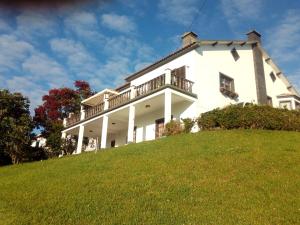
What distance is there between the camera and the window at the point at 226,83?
27672 mm

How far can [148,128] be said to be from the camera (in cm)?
2919

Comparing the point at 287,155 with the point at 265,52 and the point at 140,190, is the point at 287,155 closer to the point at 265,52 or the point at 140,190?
the point at 140,190

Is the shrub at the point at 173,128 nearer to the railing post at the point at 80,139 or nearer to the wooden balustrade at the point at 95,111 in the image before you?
the wooden balustrade at the point at 95,111

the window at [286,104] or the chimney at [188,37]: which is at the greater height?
the chimney at [188,37]

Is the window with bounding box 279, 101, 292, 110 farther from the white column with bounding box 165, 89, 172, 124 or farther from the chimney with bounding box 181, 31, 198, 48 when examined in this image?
the white column with bounding box 165, 89, 172, 124

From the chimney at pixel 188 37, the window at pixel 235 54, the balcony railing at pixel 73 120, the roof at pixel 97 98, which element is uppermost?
the chimney at pixel 188 37

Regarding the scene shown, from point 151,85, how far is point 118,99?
4.06 m

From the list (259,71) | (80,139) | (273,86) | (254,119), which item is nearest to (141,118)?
(80,139)

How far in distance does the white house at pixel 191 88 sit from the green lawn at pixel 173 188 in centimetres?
809

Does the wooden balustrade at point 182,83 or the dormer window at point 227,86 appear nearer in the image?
the wooden balustrade at point 182,83

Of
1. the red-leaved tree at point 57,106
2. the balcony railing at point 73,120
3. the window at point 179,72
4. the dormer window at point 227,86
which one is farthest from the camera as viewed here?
the red-leaved tree at point 57,106

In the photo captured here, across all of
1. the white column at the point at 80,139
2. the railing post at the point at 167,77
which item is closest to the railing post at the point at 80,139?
the white column at the point at 80,139

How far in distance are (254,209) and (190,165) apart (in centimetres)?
500

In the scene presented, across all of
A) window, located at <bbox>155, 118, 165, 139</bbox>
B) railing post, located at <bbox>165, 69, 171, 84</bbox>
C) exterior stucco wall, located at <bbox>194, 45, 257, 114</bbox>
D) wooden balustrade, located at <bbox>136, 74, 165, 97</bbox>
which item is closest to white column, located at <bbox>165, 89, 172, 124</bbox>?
railing post, located at <bbox>165, 69, 171, 84</bbox>
